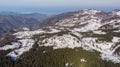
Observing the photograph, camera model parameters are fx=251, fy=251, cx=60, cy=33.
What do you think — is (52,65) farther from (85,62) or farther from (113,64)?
(113,64)

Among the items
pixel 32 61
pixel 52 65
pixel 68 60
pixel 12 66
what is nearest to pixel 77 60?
pixel 68 60

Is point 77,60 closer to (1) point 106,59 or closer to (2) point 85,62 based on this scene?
(2) point 85,62

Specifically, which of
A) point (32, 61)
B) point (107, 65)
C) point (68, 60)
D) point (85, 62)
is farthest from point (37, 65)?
point (107, 65)

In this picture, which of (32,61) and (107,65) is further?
(32,61)

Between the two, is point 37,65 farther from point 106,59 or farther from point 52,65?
point 106,59

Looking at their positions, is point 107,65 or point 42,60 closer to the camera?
point 107,65

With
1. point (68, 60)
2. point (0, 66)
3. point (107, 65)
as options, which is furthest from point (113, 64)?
point (0, 66)

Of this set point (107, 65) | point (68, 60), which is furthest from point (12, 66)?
point (107, 65)
